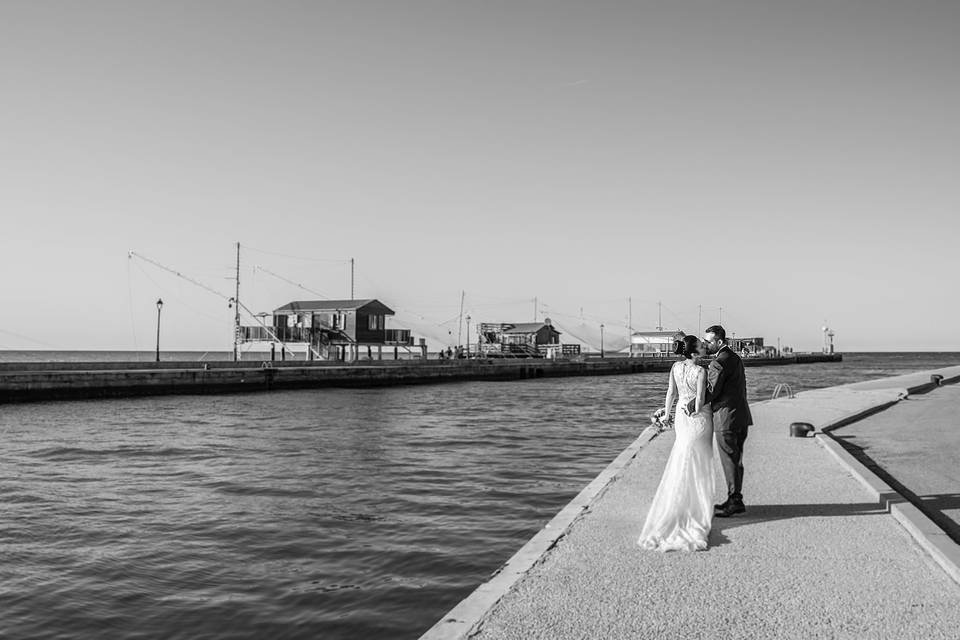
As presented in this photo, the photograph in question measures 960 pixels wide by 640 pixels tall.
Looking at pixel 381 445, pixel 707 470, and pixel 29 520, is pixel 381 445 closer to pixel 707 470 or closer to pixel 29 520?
pixel 29 520

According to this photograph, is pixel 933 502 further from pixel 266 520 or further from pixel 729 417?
pixel 266 520

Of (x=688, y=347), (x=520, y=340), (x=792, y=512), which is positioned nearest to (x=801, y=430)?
(x=792, y=512)

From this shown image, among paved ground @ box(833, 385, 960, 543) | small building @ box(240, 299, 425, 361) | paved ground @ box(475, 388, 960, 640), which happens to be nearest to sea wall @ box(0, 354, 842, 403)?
small building @ box(240, 299, 425, 361)

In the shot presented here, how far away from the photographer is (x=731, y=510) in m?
8.83

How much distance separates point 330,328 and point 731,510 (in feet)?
209

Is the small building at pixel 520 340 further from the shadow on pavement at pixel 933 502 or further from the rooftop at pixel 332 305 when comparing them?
the shadow on pavement at pixel 933 502

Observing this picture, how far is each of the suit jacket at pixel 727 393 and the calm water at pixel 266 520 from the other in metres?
3.04

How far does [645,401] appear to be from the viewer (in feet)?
131

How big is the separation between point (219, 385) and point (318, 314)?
26554 millimetres

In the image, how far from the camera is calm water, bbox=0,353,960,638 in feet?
25.5

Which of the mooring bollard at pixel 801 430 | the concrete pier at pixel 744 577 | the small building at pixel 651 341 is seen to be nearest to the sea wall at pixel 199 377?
the mooring bollard at pixel 801 430

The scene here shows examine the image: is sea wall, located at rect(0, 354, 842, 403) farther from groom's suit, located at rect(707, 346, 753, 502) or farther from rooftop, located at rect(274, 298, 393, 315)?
groom's suit, located at rect(707, 346, 753, 502)

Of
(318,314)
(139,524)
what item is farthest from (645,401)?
(318,314)

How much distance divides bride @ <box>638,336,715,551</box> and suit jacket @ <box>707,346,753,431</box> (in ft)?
2.25
